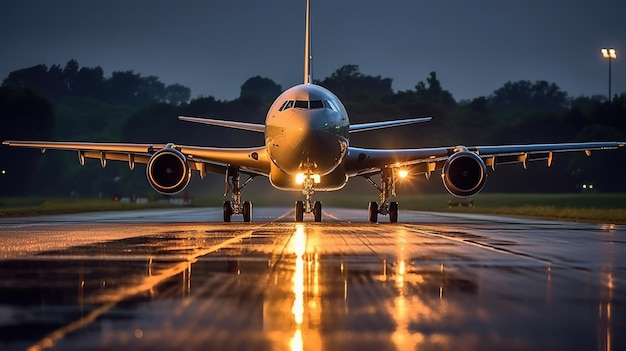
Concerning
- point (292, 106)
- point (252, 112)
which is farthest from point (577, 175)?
point (292, 106)

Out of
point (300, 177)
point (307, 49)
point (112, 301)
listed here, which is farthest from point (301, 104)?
point (112, 301)

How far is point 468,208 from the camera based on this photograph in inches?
2178

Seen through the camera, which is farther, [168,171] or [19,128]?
[19,128]

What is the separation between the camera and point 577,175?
79.3 metres

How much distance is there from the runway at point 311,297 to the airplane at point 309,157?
36.5ft

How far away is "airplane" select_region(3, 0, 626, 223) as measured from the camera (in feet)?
93.8

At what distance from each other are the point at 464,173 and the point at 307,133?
5701 millimetres

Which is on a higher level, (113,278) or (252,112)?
(252,112)

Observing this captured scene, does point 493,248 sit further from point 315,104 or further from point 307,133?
point 315,104

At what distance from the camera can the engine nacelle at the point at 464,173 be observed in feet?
98.5

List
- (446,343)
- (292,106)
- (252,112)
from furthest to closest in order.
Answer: (252,112)
(292,106)
(446,343)

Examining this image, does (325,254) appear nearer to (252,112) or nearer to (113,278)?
(113,278)

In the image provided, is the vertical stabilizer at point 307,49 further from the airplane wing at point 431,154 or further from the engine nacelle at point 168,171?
the engine nacelle at point 168,171

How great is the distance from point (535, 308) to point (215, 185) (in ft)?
251
